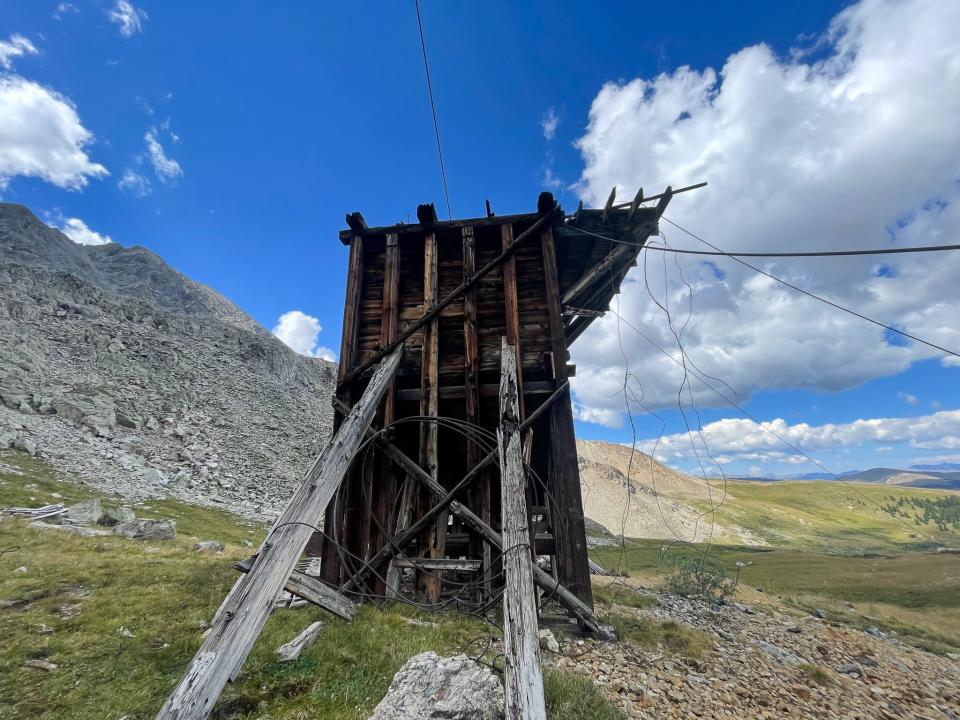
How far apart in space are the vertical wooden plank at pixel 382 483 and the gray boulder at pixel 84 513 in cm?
1767

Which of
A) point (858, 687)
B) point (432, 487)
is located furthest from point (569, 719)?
point (858, 687)

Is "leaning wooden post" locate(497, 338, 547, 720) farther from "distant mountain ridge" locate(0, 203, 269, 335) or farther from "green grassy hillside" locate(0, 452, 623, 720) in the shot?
"distant mountain ridge" locate(0, 203, 269, 335)

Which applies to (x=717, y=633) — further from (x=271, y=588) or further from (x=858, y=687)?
(x=271, y=588)

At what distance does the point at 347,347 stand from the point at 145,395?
45563 mm

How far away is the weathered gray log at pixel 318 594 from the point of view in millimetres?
5562

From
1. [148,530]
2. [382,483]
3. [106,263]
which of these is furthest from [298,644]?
A: [106,263]

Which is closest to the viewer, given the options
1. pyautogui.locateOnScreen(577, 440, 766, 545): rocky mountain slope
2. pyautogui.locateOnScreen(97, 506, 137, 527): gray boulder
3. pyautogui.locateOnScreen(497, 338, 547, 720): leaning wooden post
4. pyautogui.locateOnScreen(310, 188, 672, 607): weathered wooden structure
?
pyautogui.locateOnScreen(497, 338, 547, 720): leaning wooden post

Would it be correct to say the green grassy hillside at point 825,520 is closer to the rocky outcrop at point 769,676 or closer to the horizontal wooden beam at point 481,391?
the rocky outcrop at point 769,676

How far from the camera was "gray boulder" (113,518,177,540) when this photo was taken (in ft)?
51.6

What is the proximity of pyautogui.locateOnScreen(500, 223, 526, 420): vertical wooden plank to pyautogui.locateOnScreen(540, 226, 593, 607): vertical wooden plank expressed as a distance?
2.37ft

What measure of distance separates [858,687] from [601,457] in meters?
159

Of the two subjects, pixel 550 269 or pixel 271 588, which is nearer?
pixel 271 588

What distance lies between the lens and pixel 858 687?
6.02 m

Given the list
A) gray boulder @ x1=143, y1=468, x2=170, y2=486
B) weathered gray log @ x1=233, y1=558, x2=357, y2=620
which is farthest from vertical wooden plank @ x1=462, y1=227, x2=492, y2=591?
gray boulder @ x1=143, y1=468, x2=170, y2=486
